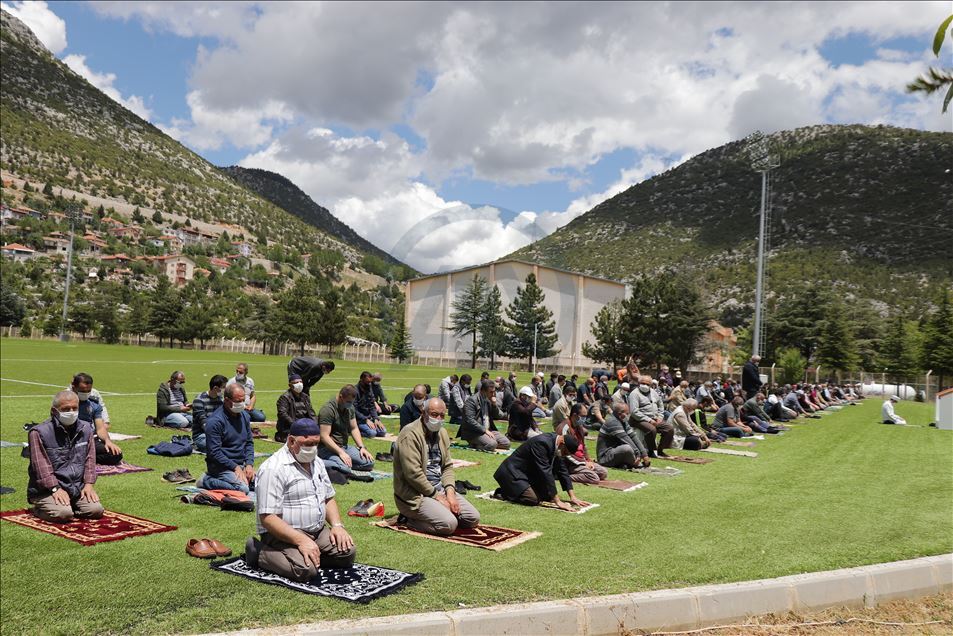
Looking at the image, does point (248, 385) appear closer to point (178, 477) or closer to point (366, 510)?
point (178, 477)

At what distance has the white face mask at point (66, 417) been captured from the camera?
7.05m

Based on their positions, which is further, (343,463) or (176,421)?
(176,421)

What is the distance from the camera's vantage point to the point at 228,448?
332 inches

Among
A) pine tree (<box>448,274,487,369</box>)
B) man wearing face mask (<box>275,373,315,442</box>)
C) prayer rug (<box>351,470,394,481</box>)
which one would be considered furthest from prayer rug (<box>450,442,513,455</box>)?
pine tree (<box>448,274,487,369</box>)

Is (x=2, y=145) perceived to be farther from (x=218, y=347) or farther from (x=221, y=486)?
(x=221, y=486)

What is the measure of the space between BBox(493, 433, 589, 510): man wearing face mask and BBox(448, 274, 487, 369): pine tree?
59.0m

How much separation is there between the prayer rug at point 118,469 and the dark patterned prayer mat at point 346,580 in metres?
4.64

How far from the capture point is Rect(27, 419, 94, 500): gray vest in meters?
7.08

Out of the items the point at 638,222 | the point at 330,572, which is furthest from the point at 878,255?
the point at 330,572

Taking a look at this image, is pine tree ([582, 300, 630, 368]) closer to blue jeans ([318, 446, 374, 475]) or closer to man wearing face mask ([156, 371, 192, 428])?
man wearing face mask ([156, 371, 192, 428])

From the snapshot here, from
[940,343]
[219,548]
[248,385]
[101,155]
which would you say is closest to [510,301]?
[940,343]

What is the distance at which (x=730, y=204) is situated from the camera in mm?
94438

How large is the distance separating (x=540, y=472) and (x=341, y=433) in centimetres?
331

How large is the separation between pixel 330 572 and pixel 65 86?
183 m
